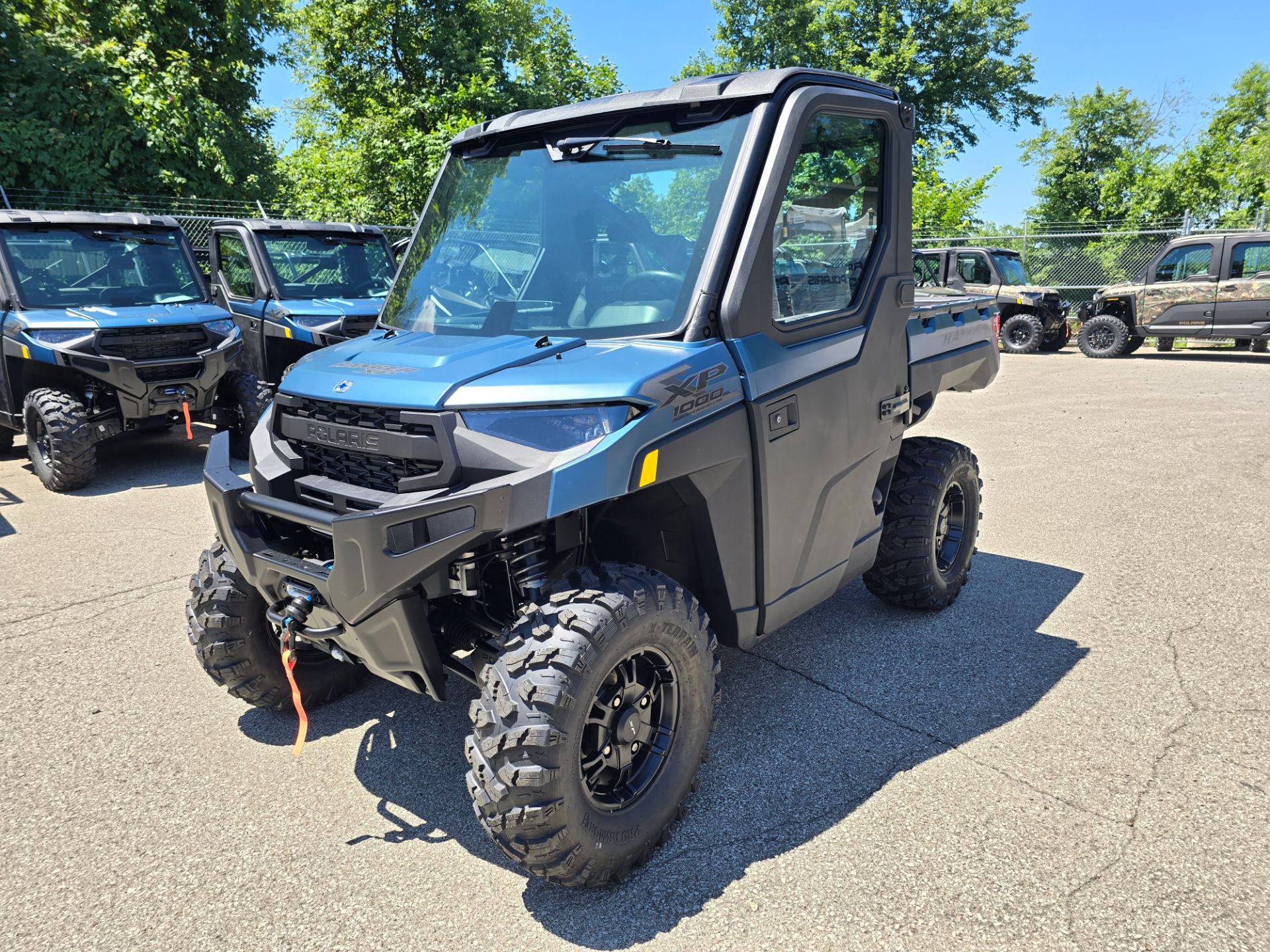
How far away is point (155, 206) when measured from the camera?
14.6m

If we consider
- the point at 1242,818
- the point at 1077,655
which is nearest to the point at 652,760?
the point at 1242,818

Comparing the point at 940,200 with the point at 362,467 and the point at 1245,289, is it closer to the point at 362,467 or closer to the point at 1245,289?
the point at 1245,289

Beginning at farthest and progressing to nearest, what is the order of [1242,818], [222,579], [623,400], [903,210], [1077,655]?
[1077,655]
[903,210]
[222,579]
[1242,818]
[623,400]

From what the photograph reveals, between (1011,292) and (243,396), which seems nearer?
(243,396)

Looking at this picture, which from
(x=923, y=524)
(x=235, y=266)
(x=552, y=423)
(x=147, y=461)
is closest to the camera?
(x=552, y=423)

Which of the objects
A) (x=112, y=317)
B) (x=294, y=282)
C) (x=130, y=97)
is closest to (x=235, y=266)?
(x=294, y=282)

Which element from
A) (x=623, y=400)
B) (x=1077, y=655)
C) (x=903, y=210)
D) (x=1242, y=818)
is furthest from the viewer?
(x=1077, y=655)

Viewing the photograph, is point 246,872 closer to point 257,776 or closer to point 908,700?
point 257,776

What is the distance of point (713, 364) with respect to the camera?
262cm

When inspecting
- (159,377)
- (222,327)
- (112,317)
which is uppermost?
(112,317)

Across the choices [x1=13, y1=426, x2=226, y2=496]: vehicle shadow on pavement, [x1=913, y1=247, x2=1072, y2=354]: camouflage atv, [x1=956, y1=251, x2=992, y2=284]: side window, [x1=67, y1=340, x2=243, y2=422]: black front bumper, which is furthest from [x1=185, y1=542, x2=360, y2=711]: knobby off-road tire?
[x1=956, y1=251, x2=992, y2=284]: side window

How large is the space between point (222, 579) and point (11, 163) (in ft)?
46.5

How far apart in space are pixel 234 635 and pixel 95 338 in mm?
5269

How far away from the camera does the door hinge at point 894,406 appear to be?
346cm
